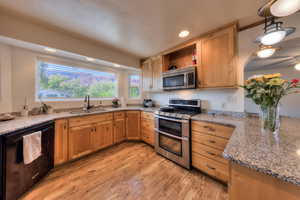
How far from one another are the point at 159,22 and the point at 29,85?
269 centimetres

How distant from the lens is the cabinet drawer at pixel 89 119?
2095mm

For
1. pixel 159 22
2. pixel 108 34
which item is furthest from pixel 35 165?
pixel 159 22

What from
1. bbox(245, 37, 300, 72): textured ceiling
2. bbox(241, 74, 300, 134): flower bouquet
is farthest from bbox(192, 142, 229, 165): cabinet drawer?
bbox(245, 37, 300, 72): textured ceiling

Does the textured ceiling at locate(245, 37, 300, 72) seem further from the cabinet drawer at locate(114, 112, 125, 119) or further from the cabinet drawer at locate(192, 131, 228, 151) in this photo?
the cabinet drawer at locate(114, 112, 125, 119)

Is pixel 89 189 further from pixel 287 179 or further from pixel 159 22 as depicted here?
pixel 159 22

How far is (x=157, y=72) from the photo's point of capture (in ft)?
9.86

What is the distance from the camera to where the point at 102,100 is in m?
3.23

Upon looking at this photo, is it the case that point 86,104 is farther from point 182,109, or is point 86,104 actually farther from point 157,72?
point 182,109

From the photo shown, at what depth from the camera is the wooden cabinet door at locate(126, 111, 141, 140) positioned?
3.02m

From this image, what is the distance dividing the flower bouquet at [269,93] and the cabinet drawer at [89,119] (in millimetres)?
2564

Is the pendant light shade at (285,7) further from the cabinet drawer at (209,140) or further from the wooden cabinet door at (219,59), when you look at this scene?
the cabinet drawer at (209,140)

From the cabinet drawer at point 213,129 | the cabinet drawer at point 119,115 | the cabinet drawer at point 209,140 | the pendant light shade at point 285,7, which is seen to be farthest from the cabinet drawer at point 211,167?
the cabinet drawer at point 119,115

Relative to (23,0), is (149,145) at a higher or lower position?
lower

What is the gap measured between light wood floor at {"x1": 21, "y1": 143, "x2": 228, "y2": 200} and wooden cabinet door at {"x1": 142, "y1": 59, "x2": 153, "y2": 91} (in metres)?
1.91
